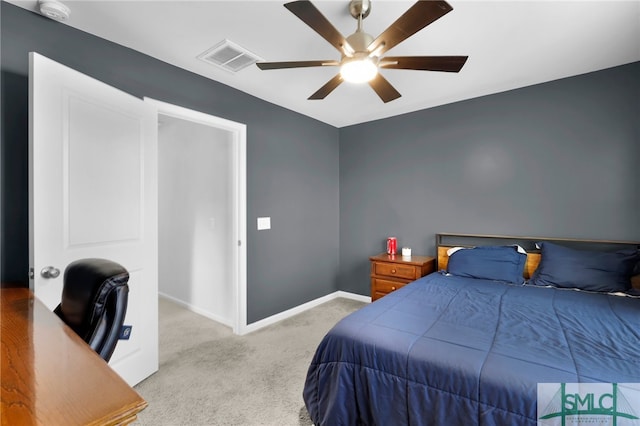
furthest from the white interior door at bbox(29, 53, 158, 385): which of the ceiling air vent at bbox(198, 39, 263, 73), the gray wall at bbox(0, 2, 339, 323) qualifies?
the ceiling air vent at bbox(198, 39, 263, 73)

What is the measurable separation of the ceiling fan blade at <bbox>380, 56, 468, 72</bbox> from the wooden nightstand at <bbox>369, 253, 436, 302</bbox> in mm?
2053

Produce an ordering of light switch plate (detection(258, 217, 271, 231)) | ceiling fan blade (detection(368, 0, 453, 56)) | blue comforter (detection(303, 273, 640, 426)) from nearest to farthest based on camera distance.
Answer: blue comforter (detection(303, 273, 640, 426))
ceiling fan blade (detection(368, 0, 453, 56))
light switch plate (detection(258, 217, 271, 231))

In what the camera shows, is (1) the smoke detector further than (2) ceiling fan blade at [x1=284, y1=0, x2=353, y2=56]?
Yes

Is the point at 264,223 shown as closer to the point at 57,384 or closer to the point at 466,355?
the point at 466,355

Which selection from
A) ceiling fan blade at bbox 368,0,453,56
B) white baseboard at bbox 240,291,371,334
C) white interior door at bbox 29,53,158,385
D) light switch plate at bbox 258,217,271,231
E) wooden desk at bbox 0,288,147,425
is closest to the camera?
wooden desk at bbox 0,288,147,425

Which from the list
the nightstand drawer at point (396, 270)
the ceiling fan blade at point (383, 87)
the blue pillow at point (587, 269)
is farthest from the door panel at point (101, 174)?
the blue pillow at point (587, 269)

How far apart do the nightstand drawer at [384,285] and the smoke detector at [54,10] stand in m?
3.51

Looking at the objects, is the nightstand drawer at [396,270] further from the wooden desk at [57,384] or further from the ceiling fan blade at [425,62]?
the wooden desk at [57,384]

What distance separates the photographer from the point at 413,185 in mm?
3805

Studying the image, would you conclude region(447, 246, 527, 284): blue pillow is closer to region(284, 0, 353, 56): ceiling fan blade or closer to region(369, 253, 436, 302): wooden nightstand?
→ region(369, 253, 436, 302): wooden nightstand

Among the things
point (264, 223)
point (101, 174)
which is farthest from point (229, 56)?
point (264, 223)

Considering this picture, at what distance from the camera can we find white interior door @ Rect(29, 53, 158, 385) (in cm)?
168

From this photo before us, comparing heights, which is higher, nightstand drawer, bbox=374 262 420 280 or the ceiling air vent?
the ceiling air vent

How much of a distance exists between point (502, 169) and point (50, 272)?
12.9 ft
